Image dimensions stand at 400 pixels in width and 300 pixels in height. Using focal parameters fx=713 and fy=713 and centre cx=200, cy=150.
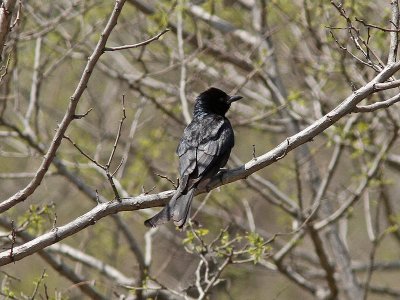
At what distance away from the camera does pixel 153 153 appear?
351 inches

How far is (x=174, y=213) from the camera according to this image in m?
4.88

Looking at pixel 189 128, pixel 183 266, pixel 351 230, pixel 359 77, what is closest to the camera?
pixel 189 128

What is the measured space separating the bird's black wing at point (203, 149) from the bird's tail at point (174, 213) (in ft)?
0.63

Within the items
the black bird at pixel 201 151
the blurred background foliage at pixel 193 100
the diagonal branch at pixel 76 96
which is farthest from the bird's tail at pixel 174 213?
the blurred background foliage at pixel 193 100

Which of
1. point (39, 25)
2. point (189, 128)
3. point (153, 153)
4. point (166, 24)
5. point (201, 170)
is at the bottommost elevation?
point (201, 170)

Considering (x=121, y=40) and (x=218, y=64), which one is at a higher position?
(x=121, y=40)

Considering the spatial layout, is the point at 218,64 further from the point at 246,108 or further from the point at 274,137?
the point at 274,137

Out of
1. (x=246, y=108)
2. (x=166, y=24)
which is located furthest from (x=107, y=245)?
(x=166, y=24)

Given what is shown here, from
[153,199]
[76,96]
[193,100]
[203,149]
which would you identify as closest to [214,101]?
[203,149]

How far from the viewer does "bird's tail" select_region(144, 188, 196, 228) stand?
486 cm

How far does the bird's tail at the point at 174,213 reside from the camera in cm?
486

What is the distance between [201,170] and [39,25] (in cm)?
397

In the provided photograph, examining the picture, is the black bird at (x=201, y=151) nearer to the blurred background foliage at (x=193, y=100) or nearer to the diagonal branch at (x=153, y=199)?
the diagonal branch at (x=153, y=199)

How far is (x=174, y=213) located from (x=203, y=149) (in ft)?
3.89
